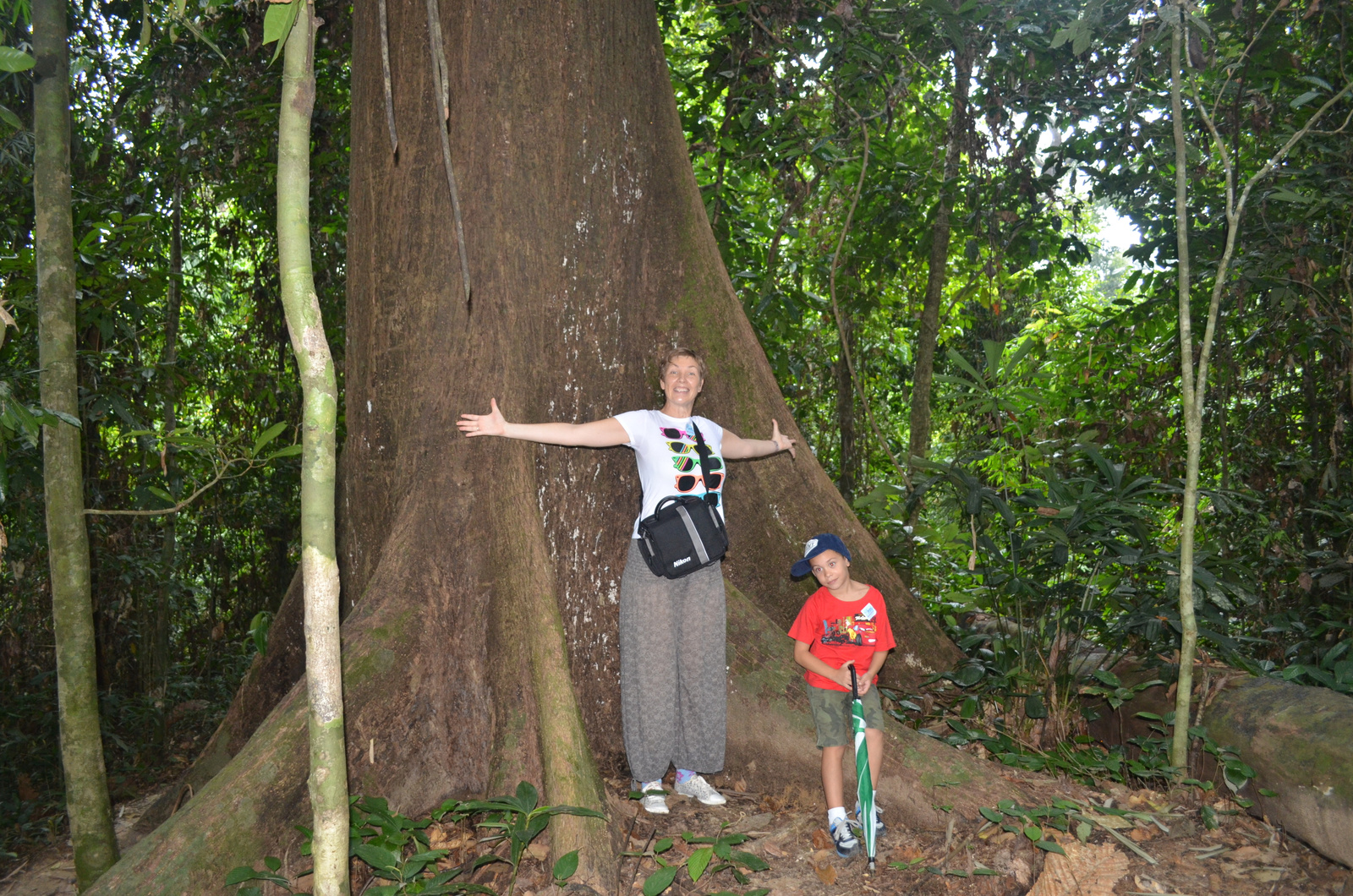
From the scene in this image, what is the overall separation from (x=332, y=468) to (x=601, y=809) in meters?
1.54

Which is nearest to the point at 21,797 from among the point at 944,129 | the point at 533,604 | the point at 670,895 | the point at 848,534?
the point at 533,604

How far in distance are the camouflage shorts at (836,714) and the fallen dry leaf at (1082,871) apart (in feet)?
2.18

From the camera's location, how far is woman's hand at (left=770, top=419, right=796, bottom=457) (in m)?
3.98

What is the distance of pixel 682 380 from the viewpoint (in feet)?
11.4

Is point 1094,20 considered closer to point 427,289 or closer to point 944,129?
point 427,289

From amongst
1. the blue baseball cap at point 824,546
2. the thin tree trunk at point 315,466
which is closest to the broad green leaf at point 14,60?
the thin tree trunk at point 315,466

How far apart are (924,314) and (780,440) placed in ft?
11.3

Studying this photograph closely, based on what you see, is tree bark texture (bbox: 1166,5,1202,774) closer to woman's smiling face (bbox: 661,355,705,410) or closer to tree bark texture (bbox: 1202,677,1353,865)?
tree bark texture (bbox: 1202,677,1353,865)

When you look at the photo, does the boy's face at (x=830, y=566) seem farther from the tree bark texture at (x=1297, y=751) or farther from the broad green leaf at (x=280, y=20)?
the broad green leaf at (x=280, y=20)

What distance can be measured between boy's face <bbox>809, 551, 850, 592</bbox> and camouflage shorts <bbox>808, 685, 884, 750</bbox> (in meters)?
0.39

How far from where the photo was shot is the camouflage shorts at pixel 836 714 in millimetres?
3197

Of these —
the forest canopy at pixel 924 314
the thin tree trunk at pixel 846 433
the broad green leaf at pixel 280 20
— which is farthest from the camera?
the thin tree trunk at pixel 846 433

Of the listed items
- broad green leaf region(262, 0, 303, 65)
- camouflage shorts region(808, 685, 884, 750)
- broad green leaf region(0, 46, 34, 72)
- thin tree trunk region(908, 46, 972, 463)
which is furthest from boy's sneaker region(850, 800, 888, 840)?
thin tree trunk region(908, 46, 972, 463)

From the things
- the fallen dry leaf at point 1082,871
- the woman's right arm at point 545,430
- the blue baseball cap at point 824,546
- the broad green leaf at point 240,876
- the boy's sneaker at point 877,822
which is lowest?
the fallen dry leaf at point 1082,871
